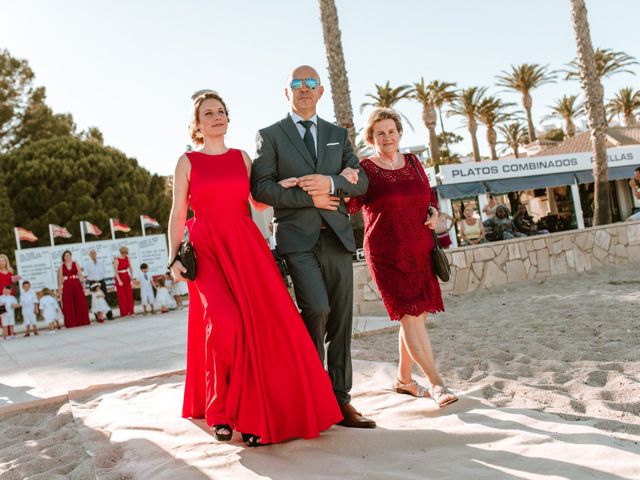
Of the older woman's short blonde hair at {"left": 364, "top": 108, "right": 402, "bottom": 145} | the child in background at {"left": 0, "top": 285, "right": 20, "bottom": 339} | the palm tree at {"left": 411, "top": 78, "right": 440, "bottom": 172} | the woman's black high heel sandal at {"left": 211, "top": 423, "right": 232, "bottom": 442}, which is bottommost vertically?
the woman's black high heel sandal at {"left": 211, "top": 423, "right": 232, "bottom": 442}

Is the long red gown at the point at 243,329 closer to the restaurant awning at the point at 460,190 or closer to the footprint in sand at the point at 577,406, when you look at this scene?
the footprint in sand at the point at 577,406

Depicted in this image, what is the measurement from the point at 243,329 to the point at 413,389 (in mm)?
1353

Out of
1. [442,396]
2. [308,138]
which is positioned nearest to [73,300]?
[308,138]

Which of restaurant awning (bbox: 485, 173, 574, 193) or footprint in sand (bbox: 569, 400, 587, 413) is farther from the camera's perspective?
restaurant awning (bbox: 485, 173, 574, 193)

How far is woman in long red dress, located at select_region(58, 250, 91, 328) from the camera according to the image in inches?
589

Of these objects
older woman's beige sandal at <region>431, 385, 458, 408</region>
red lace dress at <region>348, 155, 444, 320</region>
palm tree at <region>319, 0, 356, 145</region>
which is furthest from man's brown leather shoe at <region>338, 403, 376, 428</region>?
palm tree at <region>319, 0, 356, 145</region>

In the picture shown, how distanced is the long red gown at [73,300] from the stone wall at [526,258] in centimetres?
884

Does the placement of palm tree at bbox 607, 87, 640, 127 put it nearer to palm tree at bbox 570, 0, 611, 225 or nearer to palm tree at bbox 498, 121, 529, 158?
palm tree at bbox 498, 121, 529, 158

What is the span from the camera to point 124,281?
16.3m

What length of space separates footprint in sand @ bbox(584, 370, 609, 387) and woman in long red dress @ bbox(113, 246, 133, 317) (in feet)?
45.6

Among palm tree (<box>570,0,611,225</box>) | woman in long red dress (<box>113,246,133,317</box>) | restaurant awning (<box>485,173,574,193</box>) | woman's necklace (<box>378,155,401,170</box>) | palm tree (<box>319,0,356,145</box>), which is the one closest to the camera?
woman's necklace (<box>378,155,401,170</box>)

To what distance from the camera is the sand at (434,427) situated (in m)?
2.54

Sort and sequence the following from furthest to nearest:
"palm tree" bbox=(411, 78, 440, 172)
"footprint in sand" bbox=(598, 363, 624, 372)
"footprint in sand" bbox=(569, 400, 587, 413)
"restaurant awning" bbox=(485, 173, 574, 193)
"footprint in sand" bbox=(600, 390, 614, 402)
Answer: "palm tree" bbox=(411, 78, 440, 172) < "restaurant awning" bbox=(485, 173, 574, 193) < "footprint in sand" bbox=(598, 363, 624, 372) < "footprint in sand" bbox=(600, 390, 614, 402) < "footprint in sand" bbox=(569, 400, 587, 413)

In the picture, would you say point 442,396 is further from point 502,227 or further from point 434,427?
point 502,227
